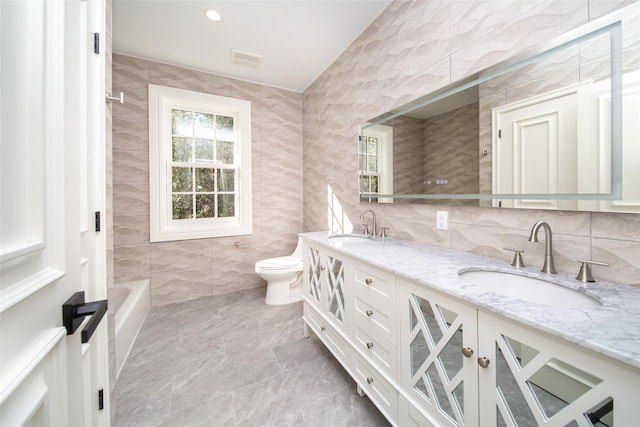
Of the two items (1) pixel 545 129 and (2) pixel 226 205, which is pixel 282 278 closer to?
(2) pixel 226 205

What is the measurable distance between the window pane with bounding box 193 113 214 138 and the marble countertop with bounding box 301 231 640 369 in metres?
2.54

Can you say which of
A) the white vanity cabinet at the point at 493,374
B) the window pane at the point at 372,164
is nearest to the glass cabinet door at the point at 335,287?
the white vanity cabinet at the point at 493,374

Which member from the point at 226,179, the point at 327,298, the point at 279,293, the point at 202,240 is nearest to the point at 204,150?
the point at 226,179

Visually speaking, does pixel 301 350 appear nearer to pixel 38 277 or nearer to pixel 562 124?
pixel 38 277

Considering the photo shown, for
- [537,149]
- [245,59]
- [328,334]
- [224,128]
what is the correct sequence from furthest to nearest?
[224,128] < [245,59] < [328,334] < [537,149]

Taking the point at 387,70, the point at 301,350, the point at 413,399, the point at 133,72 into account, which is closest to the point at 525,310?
the point at 413,399

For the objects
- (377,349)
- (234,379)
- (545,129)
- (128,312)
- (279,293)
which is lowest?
(234,379)

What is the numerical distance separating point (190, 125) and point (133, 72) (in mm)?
684

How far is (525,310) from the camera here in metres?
0.67

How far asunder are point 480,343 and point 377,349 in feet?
1.89

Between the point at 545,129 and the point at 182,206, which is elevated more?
the point at 545,129

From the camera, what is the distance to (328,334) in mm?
1714

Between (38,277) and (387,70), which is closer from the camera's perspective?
(38,277)

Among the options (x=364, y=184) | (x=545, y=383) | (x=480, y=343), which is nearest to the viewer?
(x=545, y=383)
